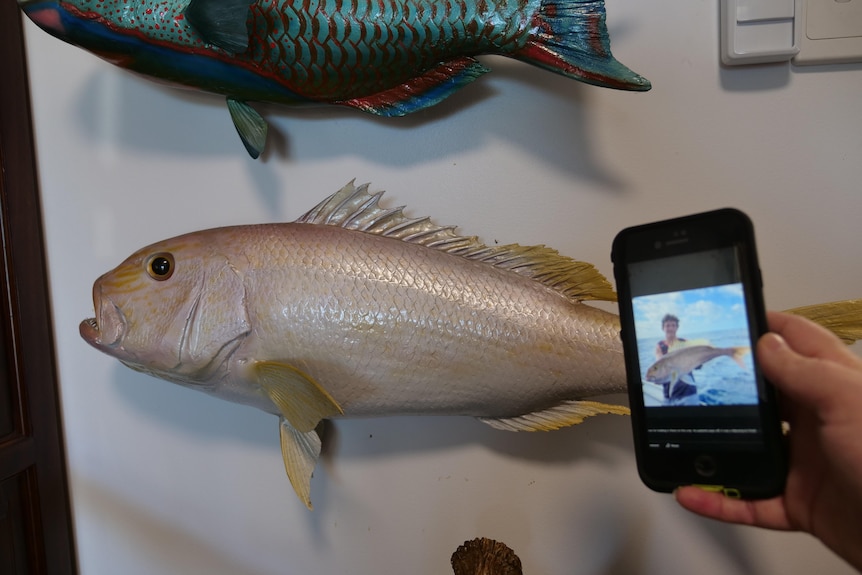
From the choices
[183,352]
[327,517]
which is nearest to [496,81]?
[183,352]

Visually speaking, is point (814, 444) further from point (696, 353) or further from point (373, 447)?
point (373, 447)

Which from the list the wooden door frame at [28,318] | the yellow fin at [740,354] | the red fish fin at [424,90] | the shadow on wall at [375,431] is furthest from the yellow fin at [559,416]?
the wooden door frame at [28,318]

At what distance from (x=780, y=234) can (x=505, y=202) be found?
0.46 meters

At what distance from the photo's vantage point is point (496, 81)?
87cm

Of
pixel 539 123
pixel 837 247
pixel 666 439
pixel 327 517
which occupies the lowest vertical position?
pixel 327 517

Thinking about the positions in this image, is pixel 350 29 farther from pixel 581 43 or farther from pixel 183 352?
pixel 183 352

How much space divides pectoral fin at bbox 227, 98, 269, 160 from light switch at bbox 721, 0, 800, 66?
0.76 metres

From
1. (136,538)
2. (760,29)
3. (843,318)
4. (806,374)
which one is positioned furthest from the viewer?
(136,538)

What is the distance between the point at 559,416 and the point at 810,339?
1.10 ft

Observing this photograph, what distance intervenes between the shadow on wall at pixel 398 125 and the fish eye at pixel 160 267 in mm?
280

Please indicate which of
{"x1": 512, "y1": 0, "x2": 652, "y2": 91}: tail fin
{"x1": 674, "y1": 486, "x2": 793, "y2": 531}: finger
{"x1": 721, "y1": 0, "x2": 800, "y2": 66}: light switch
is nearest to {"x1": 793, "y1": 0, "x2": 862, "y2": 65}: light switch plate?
Answer: {"x1": 721, "y1": 0, "x2": 800, "y2": 66}: light switch

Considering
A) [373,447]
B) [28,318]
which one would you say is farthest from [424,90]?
[28,318]

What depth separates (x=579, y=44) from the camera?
73 cm

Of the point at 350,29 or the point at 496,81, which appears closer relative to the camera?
the point at 350,29
